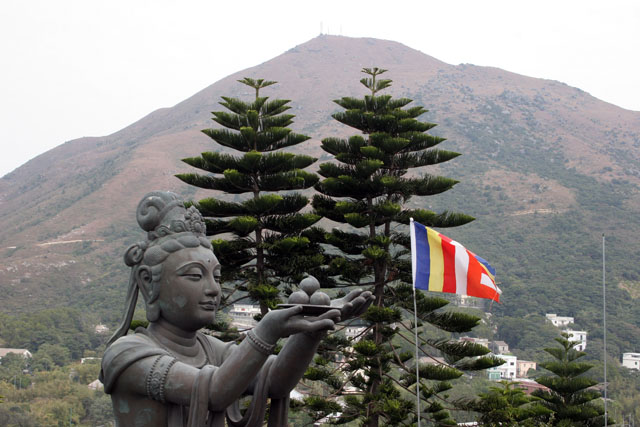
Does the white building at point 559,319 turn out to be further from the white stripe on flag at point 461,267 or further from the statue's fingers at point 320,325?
the statue's fingers at point 320,325

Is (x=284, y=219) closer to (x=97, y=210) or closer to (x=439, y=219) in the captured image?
(x=439, y=219)

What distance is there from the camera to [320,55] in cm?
15688

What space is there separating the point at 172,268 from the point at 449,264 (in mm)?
5297

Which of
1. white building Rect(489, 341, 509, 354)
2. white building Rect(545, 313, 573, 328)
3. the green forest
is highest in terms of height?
the green forest

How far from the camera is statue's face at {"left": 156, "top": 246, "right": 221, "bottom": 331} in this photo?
13.9 ft

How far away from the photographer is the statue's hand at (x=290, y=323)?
146 inches

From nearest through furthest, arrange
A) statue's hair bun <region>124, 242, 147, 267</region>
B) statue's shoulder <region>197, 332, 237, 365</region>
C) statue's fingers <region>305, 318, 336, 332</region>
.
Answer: statue's fingers <region>305, 318, 336, 332</region>, statue's hair bun <region>124, 242, 147, 267</region>, statue's shoulder <region>197, 332, 237, 365</region>

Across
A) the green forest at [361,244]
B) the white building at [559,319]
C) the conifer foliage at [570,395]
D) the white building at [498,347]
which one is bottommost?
the white building at [498,347]

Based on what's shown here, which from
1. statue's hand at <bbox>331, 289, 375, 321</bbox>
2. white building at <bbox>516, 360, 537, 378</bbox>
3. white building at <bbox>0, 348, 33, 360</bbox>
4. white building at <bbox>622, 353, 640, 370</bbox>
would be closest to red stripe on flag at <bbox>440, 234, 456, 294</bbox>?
statue's hand at <bbox>331, 289, 375, 321</bbox>

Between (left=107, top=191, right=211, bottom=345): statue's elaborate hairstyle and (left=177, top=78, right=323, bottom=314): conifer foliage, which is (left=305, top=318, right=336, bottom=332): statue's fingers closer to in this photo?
(left=107, top=191, right=211, bottom=345): statue's elaborate hairstyle

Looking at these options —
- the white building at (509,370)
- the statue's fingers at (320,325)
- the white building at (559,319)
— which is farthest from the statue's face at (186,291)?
the white building at (559,319)

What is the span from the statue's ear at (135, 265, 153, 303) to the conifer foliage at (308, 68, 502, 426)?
988cm

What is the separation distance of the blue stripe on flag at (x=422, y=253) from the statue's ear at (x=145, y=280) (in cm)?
520

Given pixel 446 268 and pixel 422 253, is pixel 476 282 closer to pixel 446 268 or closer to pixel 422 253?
pixel 446 268
